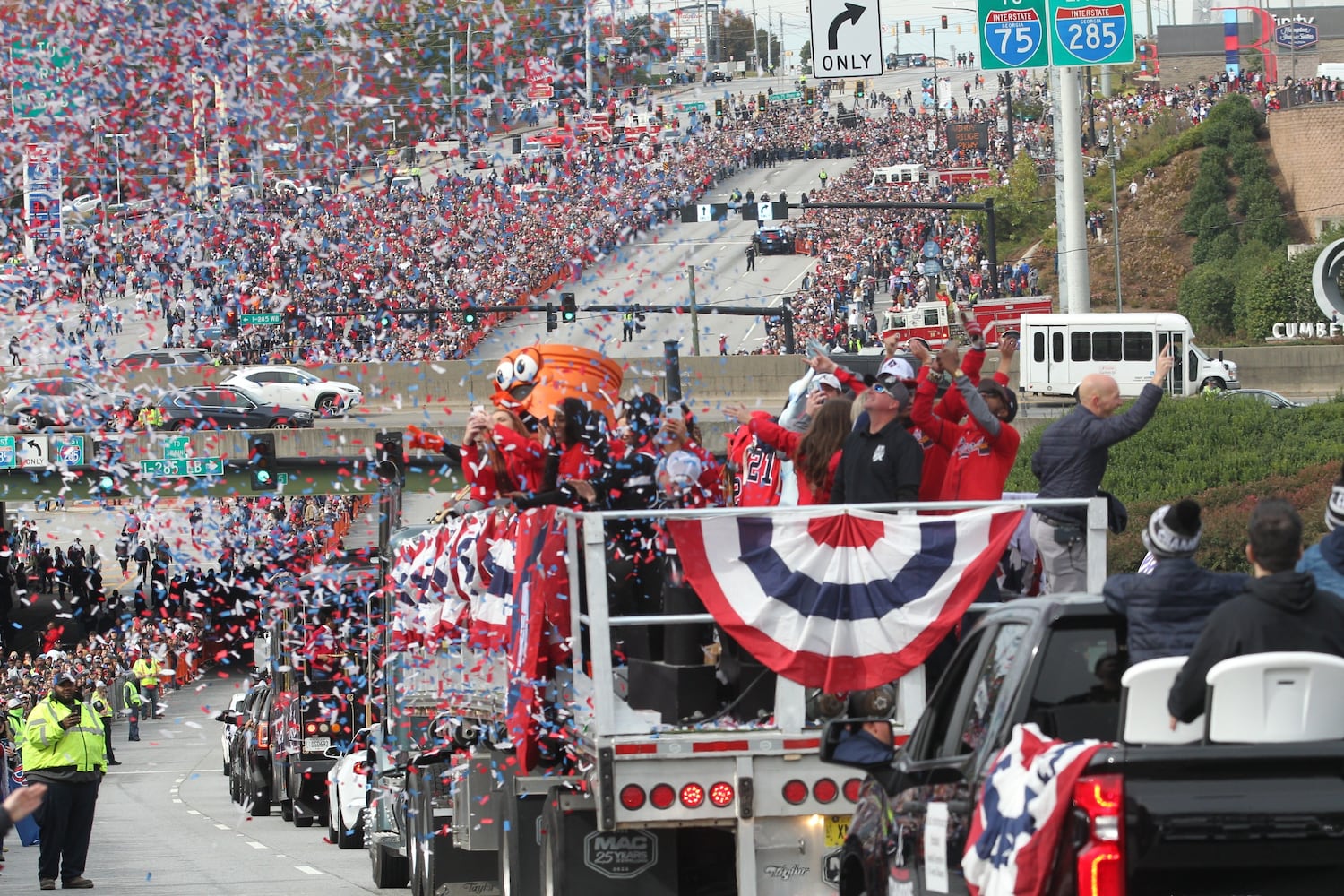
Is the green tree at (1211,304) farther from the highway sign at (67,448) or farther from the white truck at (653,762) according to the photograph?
the white truck at (653,762)

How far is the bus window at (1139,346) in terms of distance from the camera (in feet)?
167

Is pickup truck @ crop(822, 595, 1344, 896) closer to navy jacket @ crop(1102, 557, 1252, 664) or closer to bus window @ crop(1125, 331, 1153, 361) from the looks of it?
navy jacket @ crop(1102, 557, 1252, 664)

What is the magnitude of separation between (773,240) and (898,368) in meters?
61.5

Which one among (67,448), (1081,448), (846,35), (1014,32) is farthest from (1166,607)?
(846,35)

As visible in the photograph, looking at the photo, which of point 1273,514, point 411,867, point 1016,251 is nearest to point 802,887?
point 1273,514

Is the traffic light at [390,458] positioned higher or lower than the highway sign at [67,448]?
lower

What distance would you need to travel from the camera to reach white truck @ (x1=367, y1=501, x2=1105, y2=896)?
330 inches

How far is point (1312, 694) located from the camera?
16.9ft

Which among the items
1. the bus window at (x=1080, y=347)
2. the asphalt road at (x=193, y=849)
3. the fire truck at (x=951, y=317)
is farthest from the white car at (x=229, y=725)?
the bus window at (x=1080, y=347)

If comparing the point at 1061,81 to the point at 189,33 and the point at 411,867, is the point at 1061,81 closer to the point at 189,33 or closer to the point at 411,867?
the point at 189,33

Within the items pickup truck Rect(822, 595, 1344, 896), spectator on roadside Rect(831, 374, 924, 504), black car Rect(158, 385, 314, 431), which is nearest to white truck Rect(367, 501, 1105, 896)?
spectator on roadside Rect(831, 374, 924, 504)

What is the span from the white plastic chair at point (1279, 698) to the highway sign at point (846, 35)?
36.9 meters

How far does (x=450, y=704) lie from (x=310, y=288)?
41.3 meters

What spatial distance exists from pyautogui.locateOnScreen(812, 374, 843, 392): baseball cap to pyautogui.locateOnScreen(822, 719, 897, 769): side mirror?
4.49 m
